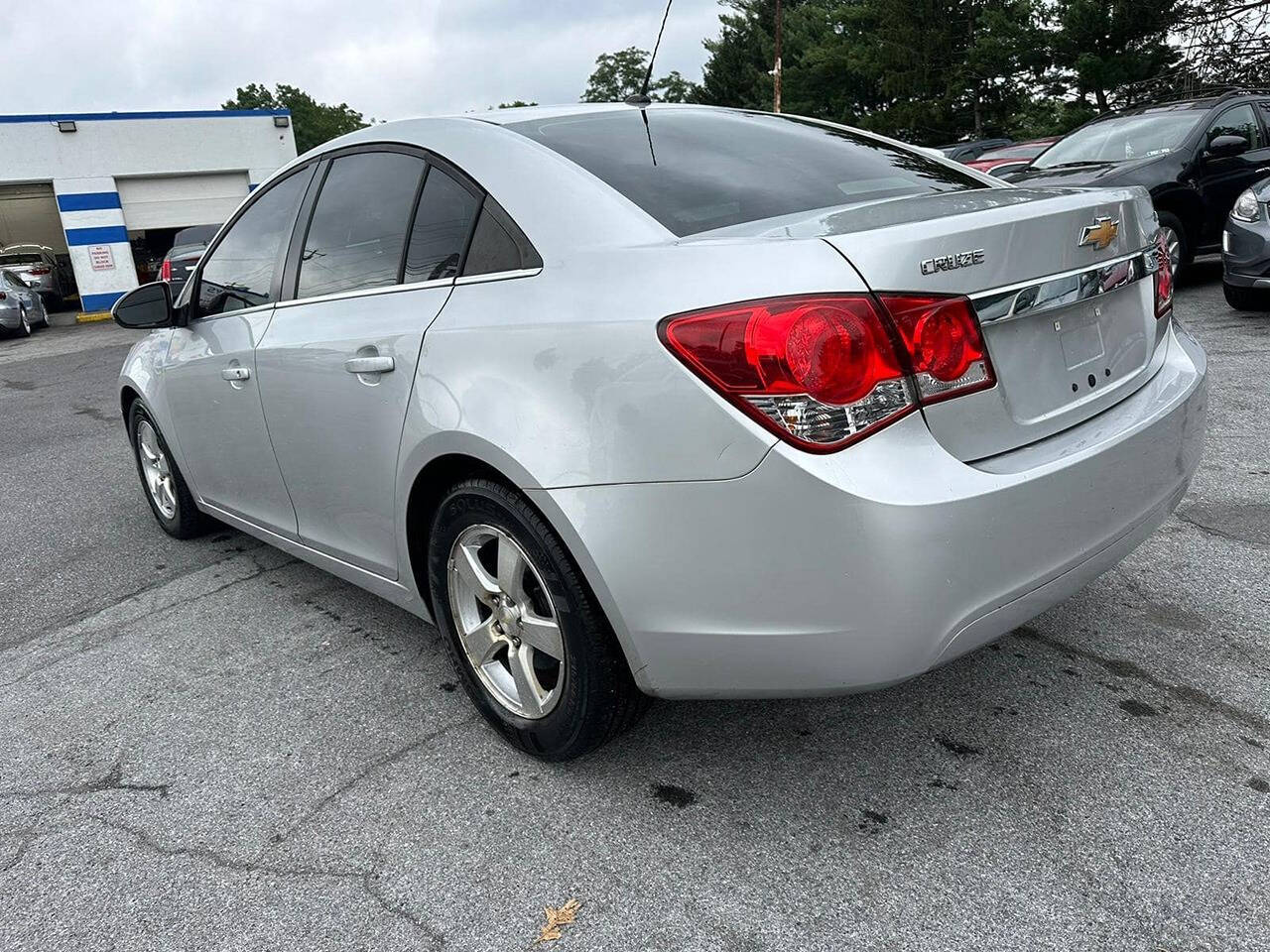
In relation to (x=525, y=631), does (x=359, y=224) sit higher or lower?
higher

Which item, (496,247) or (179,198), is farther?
(179,198)

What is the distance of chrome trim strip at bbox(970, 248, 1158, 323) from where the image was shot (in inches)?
81.5

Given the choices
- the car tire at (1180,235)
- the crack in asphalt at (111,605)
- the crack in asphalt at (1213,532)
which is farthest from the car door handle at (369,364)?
the car tire at (1180,235)

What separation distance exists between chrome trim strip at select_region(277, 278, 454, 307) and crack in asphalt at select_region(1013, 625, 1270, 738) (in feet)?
5.65

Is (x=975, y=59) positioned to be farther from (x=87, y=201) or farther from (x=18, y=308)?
(x=18, y=308)

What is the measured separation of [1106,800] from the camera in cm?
227

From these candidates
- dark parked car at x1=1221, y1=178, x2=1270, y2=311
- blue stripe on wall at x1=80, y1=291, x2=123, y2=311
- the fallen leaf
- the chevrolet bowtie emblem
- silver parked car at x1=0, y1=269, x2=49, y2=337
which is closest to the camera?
the fallen leaf

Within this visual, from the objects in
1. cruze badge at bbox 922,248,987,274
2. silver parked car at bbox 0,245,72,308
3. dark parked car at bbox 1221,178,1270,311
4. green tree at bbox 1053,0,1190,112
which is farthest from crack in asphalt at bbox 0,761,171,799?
green tree at bbox 1053,0,1190,112

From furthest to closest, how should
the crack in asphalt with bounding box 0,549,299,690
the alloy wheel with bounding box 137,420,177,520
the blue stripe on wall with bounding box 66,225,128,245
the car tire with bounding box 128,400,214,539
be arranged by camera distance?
the blue stripe on wall with bounding box 66,225,128,245 → the alloy wheel with bounding box 137,420,177,520 → the car tire with bounding box 128,400,214,539 → the crack in asphalt with bounding box 0,549,299,690

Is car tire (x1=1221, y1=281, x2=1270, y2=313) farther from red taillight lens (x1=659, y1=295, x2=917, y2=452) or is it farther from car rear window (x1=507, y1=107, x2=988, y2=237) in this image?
red taillight lens (x1=659, y1=295, x2=917, y2=452)

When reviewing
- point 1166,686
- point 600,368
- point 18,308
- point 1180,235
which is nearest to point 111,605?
point 600,368

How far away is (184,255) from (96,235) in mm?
9097

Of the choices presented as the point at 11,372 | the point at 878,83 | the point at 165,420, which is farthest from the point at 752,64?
the point at 165,420

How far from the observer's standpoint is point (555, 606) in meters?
2.33
